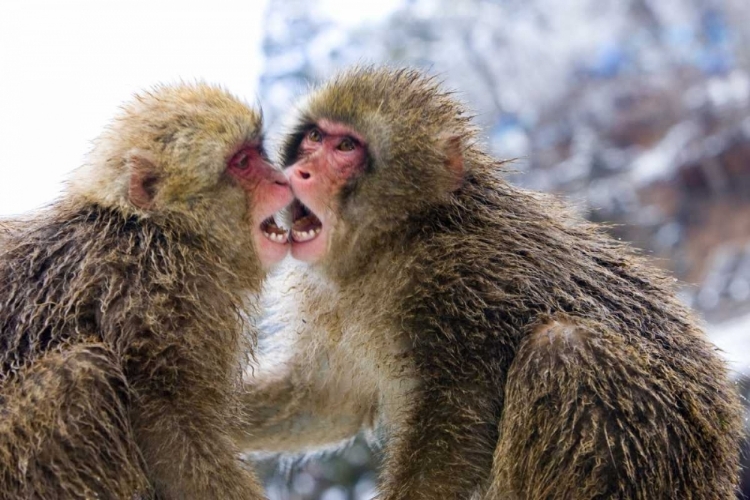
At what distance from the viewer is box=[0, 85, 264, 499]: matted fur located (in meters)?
2.70

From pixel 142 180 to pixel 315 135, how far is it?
0.85m

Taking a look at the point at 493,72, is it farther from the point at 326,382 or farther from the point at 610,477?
the point at 610,477

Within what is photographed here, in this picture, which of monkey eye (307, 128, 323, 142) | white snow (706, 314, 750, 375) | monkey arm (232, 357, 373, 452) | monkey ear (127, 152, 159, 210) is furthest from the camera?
white snow (706, 314, 750, 375)

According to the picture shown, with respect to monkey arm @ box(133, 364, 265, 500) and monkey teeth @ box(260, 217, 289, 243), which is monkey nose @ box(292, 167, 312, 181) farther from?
monkey arm @ box(133, 364, 265, 500)

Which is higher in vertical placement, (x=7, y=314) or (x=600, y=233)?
(x=600, y=233)

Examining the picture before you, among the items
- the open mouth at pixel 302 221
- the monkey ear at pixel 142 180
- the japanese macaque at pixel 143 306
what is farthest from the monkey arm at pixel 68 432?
the open mouth at pixel 302 221

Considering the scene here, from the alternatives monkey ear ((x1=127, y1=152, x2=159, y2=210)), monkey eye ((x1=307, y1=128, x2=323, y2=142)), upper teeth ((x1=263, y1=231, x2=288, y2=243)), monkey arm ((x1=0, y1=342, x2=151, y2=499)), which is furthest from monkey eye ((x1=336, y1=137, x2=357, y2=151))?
monkey arm ((x1=0, y1=342, x2=151, y2=499))

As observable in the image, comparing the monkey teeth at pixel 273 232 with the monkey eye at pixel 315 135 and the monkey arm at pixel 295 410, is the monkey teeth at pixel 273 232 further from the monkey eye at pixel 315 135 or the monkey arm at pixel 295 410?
the monkey arm at pixel 295 410

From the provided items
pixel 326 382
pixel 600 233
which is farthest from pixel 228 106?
pixel 600 233

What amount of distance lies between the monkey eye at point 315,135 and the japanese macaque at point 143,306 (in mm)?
309

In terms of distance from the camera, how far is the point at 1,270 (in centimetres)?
306

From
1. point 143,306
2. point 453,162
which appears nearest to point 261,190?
point 143,306

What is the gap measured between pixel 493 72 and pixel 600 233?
7387 millimetres

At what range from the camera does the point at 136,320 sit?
292cm
